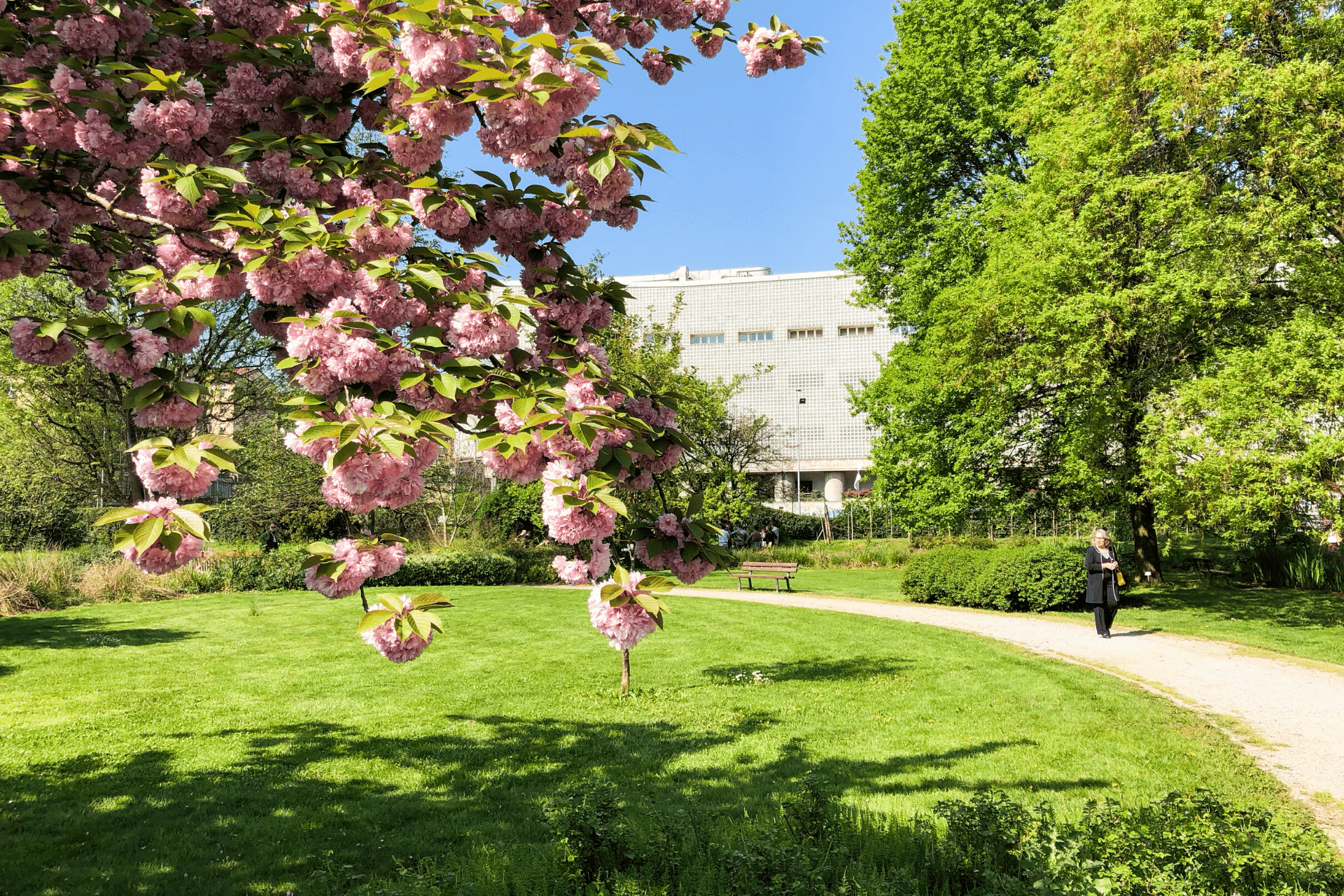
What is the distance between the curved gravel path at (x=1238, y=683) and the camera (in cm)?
689

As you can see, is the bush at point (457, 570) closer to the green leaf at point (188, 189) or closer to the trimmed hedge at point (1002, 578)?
the trimmed hedge at point (1002, 578)

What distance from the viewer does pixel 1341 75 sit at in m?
13.4

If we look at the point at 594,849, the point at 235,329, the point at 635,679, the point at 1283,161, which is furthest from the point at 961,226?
the point at 235,329

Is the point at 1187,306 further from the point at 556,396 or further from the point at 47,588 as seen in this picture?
the point at 47,588

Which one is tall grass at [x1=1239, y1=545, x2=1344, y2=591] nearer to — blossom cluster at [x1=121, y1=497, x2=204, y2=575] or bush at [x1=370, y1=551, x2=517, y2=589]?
bush at [x1=370, y1=551, x2=517, y2=589]

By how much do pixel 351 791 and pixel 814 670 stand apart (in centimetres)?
632

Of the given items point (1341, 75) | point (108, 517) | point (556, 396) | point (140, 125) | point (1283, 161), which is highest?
point (1341, 75)

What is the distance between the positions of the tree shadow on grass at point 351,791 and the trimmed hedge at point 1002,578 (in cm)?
1004

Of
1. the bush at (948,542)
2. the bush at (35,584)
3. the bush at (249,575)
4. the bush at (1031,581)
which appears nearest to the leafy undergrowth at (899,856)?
the bush at (1031,581)

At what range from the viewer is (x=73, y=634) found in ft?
44.2

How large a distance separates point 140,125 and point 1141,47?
705 inches

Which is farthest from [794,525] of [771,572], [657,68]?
[657,68]

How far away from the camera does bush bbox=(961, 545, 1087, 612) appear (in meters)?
16.4

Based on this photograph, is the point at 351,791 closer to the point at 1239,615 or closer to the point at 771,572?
the point at 1239,615
